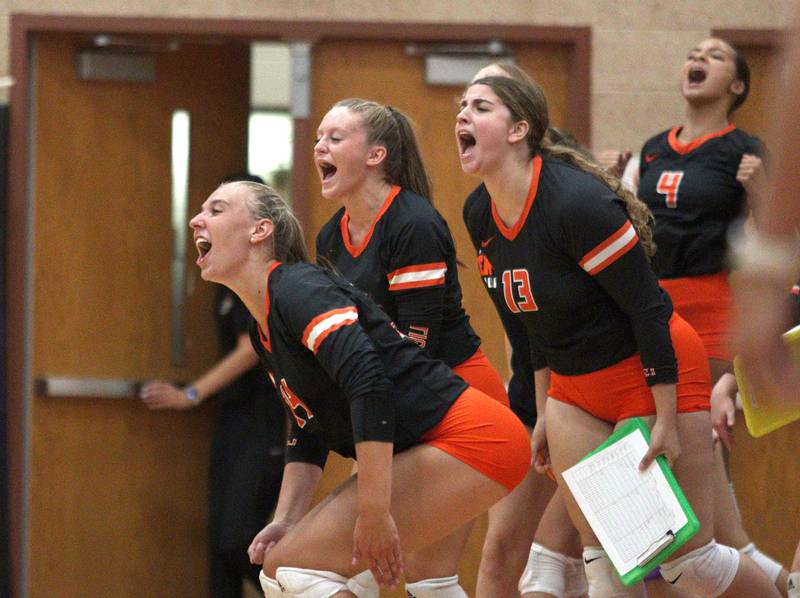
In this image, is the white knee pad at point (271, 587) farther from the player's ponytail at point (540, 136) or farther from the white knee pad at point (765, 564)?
the white knee pad at point (765, 564)

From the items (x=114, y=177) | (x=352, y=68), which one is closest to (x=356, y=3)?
(x=352, y=68)

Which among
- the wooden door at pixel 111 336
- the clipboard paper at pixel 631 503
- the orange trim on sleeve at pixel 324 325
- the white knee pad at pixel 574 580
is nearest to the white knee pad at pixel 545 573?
the white knee pad at pixel 574 580

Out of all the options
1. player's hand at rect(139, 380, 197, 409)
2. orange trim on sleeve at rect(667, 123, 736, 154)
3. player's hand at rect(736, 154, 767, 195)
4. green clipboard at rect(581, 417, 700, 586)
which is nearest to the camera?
green clipboard at rect(581, 417, 700, 586)

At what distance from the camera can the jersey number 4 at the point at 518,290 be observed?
3.22 m

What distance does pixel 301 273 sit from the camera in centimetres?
292

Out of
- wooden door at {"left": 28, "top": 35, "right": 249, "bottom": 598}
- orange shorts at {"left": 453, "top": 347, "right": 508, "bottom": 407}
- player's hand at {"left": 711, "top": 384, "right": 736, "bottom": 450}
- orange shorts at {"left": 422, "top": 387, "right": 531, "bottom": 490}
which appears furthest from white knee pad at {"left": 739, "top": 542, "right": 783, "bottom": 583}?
wooden door at {"left": 28, "top": 35, "right": 249, "bottom": 598}

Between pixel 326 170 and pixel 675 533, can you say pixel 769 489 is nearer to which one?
pixel 675 533

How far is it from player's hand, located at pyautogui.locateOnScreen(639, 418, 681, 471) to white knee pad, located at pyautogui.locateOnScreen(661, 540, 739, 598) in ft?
1.00

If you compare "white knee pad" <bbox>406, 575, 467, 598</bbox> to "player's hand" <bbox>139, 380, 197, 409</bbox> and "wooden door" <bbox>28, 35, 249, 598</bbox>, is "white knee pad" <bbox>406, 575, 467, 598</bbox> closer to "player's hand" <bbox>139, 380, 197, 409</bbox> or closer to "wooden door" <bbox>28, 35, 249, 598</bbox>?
"player's hand" <bbox>139, 380, 197, 409</bbox>

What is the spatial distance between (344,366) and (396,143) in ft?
3.89

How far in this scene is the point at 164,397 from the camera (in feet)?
17.8

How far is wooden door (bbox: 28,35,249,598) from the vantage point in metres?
5.44

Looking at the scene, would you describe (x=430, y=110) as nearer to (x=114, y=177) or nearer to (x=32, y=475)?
(x=114, y=177)

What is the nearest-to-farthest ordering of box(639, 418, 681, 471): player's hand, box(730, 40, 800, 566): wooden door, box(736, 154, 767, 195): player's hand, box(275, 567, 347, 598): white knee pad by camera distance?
1. box(275, 567, 347, 598): white knee pad
2. box(639, 418, 681, 471): player's hand
3. box(736, 154, 767, 195): player's hand
4. box(730, 40, 800, 566): wooden door
